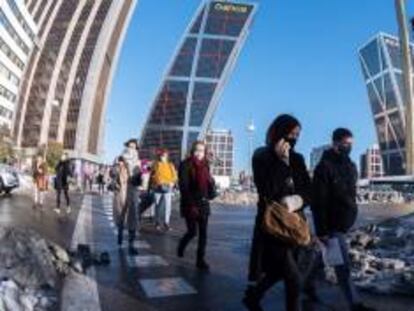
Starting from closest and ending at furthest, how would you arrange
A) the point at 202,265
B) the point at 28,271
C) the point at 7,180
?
the point at 28,271 → the point at 202,265 → the point at 7,180

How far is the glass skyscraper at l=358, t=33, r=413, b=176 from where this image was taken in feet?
528

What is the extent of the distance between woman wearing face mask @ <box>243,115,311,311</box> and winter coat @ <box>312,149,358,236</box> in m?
0.94

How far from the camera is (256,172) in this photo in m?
6.63

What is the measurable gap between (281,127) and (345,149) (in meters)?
1.42

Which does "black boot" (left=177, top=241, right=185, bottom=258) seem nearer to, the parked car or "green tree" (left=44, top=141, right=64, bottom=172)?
the parked car

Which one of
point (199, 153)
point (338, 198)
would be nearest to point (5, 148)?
point (199, 153)

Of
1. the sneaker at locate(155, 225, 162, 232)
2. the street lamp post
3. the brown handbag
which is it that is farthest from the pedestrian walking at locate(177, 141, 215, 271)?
the street lamp post

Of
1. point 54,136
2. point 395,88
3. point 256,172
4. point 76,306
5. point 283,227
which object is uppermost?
A: point 395,88

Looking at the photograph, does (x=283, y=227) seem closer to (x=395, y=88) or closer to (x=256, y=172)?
(x=256, y=172)

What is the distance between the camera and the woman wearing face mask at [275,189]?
250 inches

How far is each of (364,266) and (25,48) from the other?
124303 millimetres

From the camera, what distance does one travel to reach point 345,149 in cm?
771

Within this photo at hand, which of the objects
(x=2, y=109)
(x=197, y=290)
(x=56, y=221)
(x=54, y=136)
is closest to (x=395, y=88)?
(x=54, y=136)

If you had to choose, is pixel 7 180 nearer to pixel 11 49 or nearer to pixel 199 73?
pixel 11 49
